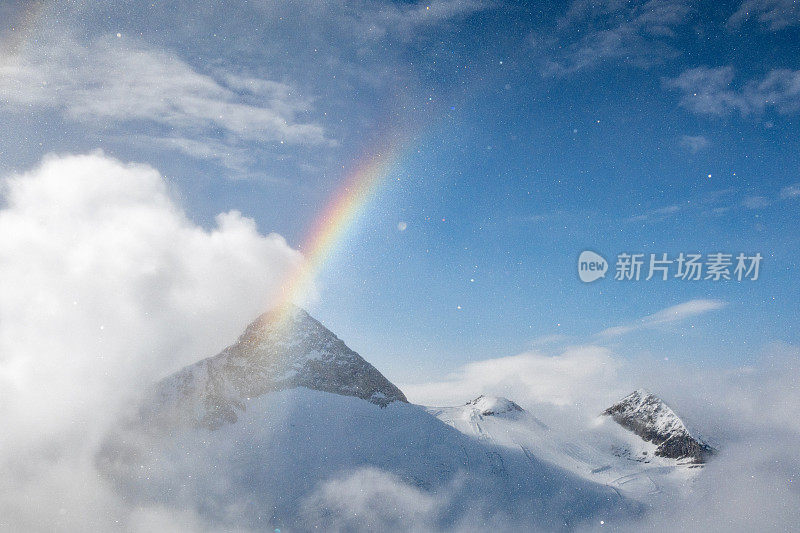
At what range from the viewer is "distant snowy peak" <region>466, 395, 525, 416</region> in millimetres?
126250

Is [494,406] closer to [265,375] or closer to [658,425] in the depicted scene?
[658,425]

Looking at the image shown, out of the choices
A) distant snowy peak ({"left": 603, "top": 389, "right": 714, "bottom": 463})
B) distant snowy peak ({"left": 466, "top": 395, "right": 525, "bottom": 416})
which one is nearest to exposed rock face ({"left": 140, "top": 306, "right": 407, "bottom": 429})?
distant snowy peak ({"left": 466, "top": 395, "right": 525, "bottom": 416})

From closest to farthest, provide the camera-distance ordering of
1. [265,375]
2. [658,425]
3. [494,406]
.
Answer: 1. [265,375]
2. [494,406]
3. [658,425]

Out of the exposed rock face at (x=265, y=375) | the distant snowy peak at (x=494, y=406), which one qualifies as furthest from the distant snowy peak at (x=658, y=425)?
the exposed rock face at (x=265, y=375)

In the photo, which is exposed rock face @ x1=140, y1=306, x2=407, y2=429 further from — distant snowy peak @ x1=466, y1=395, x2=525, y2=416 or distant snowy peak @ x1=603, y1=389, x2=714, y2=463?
distant snowy peak @ x1=603, y1=389, x2=714, y2=463

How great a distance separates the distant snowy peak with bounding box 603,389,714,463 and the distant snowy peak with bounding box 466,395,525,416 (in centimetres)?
4515

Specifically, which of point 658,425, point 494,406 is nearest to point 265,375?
point 494,406

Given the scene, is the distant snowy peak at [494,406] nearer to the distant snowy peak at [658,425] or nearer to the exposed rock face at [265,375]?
the exposed rock face at [265,375]

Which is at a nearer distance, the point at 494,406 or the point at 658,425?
the point at 494,406

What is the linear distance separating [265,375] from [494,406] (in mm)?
64756

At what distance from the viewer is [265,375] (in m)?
110

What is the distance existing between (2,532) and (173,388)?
120 feet

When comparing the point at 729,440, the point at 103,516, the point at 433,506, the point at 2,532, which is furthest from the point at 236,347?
the point at 729,440

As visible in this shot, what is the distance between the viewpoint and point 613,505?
89312mm
